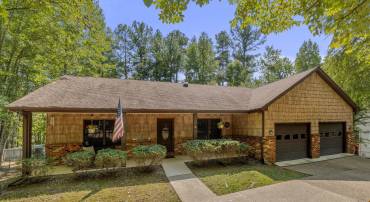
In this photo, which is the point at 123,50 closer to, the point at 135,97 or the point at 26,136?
the point at 135,97

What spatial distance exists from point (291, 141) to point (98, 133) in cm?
994

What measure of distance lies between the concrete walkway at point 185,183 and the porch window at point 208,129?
9.05 ft

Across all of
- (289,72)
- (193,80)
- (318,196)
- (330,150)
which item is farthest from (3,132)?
(289,72)

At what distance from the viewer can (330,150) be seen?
1184 centimetres

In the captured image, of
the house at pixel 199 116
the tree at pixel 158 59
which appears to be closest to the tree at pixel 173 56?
the tree at pixel 158 59

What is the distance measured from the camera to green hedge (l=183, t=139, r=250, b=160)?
28.6 feet

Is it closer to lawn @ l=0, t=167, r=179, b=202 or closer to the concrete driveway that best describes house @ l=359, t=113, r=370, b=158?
the concrete driveway

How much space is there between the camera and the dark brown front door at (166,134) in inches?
429

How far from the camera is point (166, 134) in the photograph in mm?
11000

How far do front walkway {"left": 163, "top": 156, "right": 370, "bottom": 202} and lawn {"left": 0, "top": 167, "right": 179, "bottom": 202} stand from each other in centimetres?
55

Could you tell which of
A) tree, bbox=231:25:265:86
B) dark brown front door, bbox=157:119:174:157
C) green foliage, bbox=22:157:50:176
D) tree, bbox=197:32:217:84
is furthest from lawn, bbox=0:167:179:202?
tree, bbox=231:25:265:86

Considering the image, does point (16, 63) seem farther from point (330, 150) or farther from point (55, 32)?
point (330, 150)

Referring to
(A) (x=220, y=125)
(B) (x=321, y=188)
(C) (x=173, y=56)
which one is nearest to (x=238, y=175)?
(B) (x=321, y=188)

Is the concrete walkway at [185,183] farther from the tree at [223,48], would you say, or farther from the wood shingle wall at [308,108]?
the tree at [223,48]
